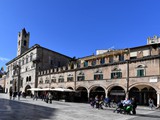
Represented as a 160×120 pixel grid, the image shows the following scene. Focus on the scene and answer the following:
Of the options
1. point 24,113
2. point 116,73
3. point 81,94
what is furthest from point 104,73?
point 24,113

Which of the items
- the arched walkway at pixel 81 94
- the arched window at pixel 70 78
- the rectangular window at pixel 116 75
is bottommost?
the arched walkway at pixel 81 94

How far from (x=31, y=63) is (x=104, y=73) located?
1135 inches

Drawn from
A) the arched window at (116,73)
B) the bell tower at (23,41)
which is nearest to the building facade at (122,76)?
the arched window at (116,73)

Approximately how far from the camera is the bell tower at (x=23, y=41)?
6770cm

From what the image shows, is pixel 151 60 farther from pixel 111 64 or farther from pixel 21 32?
pixel 21 32

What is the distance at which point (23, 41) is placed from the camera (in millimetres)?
68500

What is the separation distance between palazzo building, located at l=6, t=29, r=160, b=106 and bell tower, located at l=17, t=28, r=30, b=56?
408 inches

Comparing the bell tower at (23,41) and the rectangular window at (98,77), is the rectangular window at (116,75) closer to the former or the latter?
the rectangular window at (98,77)

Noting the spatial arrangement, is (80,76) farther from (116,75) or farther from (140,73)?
(140,73)

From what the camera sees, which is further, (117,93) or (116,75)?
(117,93)

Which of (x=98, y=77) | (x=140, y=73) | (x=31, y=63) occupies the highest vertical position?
(x=31, y=63)

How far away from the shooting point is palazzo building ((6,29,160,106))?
26292mm

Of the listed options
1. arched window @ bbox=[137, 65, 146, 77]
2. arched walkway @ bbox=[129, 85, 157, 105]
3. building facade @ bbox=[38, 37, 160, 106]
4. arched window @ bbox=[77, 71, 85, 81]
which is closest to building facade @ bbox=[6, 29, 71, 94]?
building facade @ bbox=[38, 37, 160, 106]

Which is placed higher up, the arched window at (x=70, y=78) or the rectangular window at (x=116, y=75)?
the rectangular window at (x=116, y=75)
